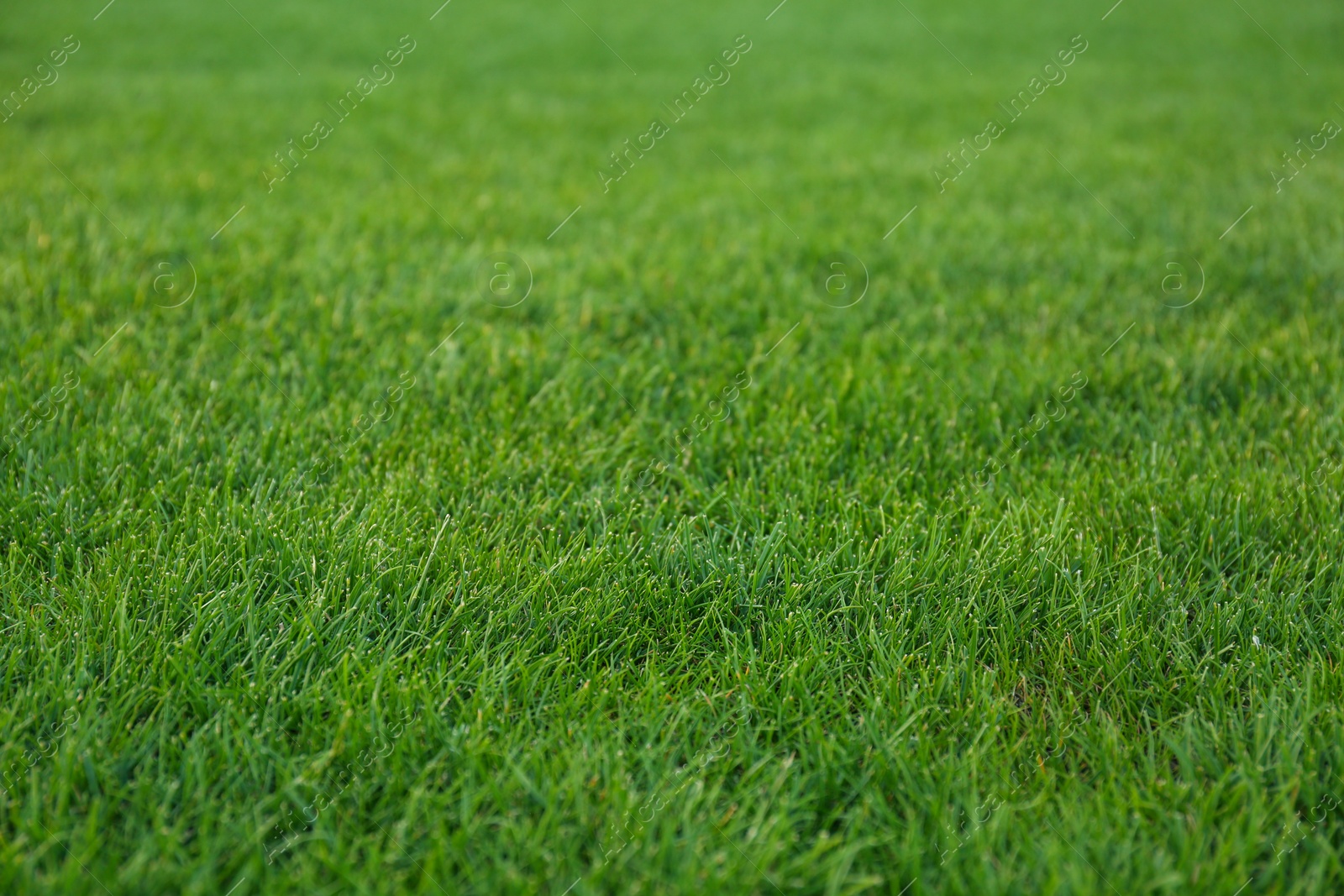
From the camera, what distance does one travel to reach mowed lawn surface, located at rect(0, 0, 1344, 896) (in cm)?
165

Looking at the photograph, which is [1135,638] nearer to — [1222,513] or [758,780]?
[1222,513]

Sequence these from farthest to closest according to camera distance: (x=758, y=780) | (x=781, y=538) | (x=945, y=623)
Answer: (x=781, y=538), (x=945, y=623), (x=758, y=780)

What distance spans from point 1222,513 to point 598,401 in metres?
1.93

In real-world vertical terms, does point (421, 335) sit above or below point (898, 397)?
above

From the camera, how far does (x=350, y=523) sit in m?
2.36

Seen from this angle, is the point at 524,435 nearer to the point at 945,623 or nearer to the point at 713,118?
the point at 945,623

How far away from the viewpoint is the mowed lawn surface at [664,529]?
5.41 ft

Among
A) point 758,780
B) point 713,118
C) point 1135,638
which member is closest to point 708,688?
point 758,780

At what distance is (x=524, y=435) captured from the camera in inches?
112

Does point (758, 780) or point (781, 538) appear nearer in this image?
point (758, 780)

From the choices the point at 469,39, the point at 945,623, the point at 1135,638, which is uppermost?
the point at 469,39

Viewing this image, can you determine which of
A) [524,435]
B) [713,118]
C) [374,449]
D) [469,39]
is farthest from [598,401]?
[469,39]

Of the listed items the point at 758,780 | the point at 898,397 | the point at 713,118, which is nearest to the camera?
the point at 758,780

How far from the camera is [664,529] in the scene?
8.06 feet
